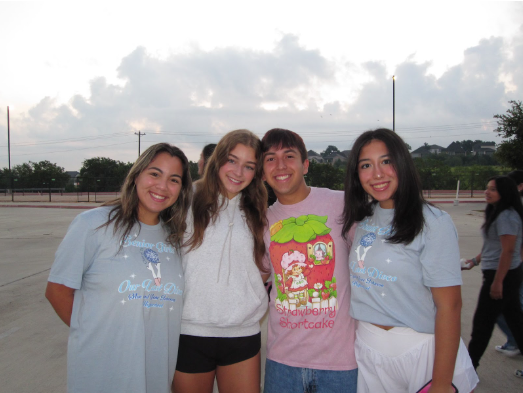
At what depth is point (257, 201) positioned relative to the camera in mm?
2500

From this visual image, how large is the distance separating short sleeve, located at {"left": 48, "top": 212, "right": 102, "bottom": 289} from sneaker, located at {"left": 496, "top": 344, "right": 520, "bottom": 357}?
413 centimetres

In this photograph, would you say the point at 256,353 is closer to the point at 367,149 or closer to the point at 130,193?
the point at 130,193

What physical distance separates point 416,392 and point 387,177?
110 cm

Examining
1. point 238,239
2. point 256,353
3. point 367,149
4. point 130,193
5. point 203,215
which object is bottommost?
point 256,353

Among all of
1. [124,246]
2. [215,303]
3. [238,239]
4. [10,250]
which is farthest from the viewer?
[10,250]

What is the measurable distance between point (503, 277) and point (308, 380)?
222cm

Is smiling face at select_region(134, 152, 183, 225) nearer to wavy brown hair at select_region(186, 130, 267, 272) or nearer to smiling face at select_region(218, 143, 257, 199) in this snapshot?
wavy brown hair at select_region(186, 130, 267, 272)

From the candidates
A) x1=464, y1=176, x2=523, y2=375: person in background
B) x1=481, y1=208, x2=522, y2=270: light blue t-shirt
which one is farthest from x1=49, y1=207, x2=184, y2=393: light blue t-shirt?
x1=481, y1=208, x2=522, y2=270: light blue t-shirt

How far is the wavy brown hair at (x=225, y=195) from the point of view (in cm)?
230

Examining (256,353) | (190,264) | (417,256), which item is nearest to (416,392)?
(417,256)

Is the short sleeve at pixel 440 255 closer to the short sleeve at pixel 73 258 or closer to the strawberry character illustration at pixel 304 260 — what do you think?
the strawberry character illustration at pixel 304 260

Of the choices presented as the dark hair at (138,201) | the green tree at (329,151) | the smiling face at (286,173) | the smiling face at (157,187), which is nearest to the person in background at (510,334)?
the smiling face at (286,173)

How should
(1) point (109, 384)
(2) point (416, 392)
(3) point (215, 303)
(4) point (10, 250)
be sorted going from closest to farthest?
1. (2) point (416, 392)
2. (1) point (109, 384)
3. (3) point (215, 303)
4. (4) point (10, 250)

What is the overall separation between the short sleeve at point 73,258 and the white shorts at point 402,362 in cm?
157
